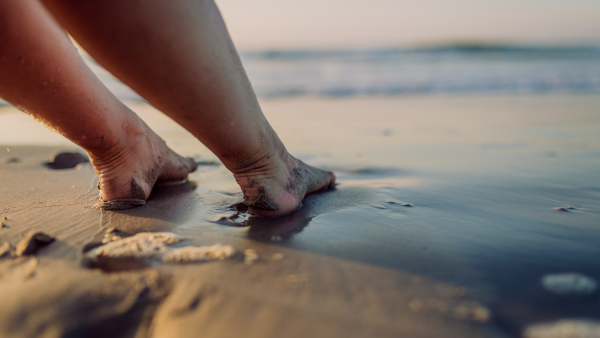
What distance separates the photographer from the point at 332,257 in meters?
1.02

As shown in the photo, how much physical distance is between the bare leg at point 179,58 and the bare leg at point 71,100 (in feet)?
A: 0.42

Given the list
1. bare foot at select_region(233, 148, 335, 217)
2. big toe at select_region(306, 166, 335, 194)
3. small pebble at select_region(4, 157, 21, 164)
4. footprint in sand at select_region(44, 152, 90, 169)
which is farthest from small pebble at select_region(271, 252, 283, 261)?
small pebble at select_region(4, 157, 21, 164)

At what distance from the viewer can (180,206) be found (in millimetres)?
1472

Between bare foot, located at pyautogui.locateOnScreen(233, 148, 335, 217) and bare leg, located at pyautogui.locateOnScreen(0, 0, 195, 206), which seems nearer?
bare leg, located at pyautogui.locateOnScreen(0, 0, 195, 206)

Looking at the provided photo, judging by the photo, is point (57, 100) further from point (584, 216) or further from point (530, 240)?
point (584, 216)

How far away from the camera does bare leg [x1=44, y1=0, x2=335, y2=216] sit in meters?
0.88

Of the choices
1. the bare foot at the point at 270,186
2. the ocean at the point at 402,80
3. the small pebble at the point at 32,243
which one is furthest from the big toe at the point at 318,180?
the ocean at the point at 402,80

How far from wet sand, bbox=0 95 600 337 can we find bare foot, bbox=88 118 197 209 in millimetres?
77

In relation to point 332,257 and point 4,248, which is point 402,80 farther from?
point 4,248

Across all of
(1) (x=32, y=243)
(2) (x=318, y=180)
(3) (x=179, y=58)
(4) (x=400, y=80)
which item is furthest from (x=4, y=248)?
(4) (x=400, y=80)

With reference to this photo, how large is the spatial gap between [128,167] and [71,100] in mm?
345

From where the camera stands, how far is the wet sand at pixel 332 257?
0.77 metres

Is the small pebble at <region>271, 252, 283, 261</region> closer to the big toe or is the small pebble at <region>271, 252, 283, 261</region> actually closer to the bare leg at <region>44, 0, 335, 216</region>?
the bare leg at <region>44, 0, 335, 216</region>

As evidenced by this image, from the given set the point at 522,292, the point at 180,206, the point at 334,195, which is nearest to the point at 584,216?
the point at 522,292
